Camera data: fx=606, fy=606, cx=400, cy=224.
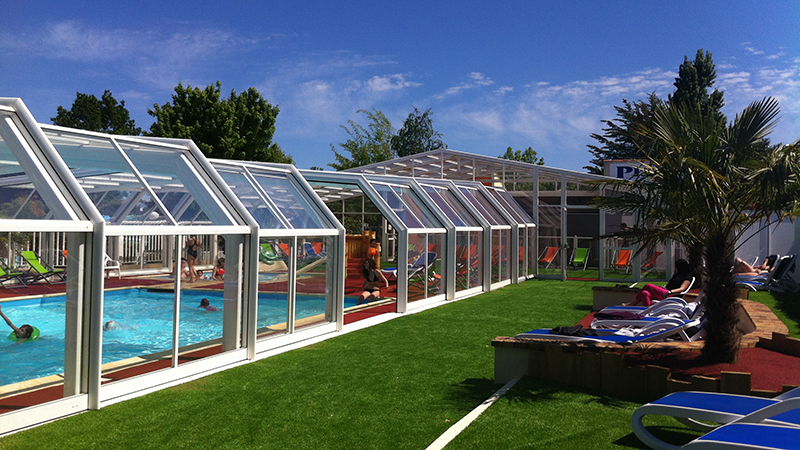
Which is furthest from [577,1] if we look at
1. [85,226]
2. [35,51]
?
[35,51]

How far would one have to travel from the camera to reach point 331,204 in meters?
27.7

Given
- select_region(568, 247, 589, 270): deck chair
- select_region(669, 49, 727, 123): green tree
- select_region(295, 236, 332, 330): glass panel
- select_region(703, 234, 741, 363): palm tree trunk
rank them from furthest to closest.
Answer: select_region(669, 49, 727, 123): green tree < select_region(568, 247, 589, 270): deck chair < select_region(295, 236, 332, 330): glass panel < select_region(703, 234, 741, 363): palm tree trunk

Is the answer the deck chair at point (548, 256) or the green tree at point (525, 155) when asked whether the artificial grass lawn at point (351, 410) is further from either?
the green tree at point (525, 155)

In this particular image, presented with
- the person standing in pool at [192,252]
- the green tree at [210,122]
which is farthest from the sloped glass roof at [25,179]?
the green tree at [210,122]

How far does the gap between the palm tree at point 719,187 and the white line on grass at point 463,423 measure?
2.54 m

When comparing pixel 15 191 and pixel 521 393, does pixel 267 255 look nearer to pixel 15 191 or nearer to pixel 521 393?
pixel 15 191

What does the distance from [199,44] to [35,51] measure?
26654 mm

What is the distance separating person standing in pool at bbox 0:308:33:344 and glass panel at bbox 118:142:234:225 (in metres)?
2.12

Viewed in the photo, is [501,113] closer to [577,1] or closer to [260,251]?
[577,1]

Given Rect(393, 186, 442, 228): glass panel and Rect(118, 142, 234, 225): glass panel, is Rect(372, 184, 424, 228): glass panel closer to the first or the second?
Rect(393, 186, 442, 228): glass panel

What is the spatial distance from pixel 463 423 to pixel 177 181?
201 inches

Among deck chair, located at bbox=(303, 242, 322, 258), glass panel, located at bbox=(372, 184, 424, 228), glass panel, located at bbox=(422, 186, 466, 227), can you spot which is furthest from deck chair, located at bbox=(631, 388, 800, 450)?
glass panel, located at bbox=(422, 186, 466, 227)

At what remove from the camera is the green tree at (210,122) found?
112ft

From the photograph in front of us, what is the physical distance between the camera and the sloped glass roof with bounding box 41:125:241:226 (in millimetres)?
6898
